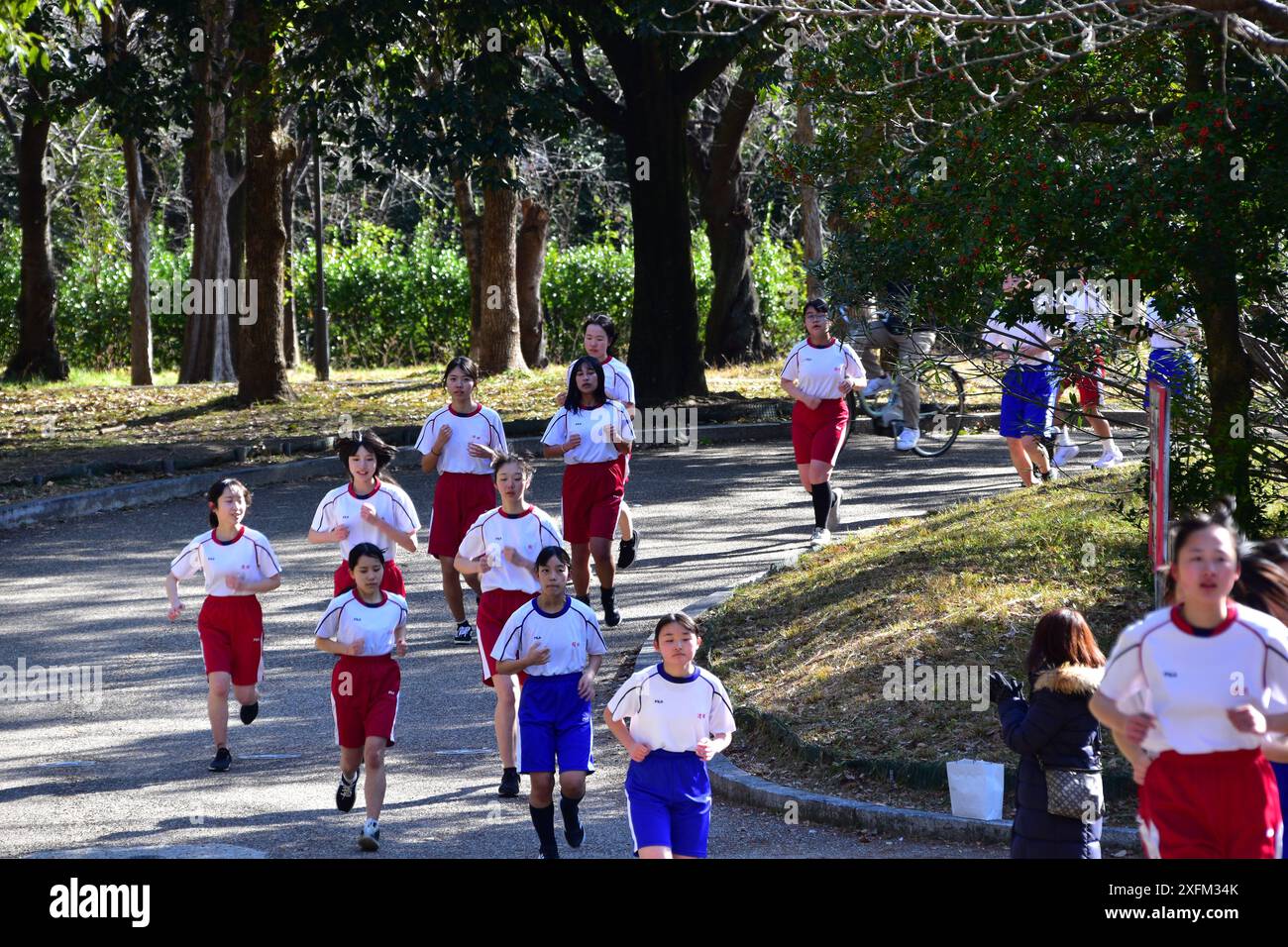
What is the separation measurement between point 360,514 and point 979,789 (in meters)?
3.76

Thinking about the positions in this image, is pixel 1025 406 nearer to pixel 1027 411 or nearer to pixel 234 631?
pixel 1027 411

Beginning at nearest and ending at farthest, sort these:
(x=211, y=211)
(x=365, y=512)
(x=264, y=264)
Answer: (x=365, y=512) < (x=264, y=264) < (x=211, y=211)

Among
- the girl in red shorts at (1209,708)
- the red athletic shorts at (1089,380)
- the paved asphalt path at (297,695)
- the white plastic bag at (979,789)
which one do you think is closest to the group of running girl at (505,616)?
the paved asphalt path at (297,695)

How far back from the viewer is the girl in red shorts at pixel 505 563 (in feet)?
26.5

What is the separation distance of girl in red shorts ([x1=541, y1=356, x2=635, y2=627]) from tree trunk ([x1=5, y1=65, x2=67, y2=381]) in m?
21.5

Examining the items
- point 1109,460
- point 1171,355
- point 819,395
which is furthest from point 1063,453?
point 1171,355

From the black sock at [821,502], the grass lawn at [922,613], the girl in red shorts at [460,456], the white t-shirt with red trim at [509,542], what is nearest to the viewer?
the white t-shirt with red trim at [509,542]

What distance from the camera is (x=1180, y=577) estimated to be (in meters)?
4.80

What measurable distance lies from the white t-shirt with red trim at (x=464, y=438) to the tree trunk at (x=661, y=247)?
10824 mm

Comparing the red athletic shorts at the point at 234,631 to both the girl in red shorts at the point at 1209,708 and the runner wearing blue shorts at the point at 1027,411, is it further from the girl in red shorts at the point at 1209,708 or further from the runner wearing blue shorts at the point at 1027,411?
the girl in red shorts at the point at 1209,708

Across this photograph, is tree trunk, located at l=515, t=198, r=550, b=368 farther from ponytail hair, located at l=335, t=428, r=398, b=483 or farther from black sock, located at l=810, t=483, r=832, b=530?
ponytail hair, located at l=335, t=428, r=398, b=483

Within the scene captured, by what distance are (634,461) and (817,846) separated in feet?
36.7

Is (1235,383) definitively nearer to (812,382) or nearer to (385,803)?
(812,382)

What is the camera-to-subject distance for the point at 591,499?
35.6 feet
